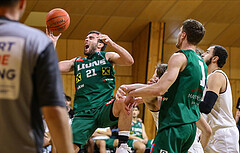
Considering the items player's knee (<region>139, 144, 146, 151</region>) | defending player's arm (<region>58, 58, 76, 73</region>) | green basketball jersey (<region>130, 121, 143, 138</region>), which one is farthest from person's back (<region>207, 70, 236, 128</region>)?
green basketball jersey (<region>130, 121, 143, 138</region>)

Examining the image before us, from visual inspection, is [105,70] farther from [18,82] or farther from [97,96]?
[18,82]

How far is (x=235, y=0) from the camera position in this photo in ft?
31.7

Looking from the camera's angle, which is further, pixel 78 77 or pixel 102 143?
pixel 102 143

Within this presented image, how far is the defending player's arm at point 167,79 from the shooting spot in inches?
130

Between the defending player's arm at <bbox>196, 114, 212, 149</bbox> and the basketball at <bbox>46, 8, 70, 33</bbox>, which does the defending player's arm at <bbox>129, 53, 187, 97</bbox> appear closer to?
the defending player's arm at <bbox>196, 114, 212, 149</bbox>

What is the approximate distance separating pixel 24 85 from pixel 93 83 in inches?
134

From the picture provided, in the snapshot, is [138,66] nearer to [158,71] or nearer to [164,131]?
[158,71]

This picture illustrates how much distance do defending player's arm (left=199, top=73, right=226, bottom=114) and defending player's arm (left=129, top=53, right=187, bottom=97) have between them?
94 cm

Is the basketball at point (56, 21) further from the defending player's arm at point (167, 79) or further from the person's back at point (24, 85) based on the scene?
the person's back at point (24, 85)

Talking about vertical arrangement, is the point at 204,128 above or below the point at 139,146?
above

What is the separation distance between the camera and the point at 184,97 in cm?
347

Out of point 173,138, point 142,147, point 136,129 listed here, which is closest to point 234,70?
point 136,129

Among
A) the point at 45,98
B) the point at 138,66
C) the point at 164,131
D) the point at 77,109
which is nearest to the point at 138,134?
the point at 138,66

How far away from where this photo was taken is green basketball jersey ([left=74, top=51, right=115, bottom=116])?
16.7 feet
